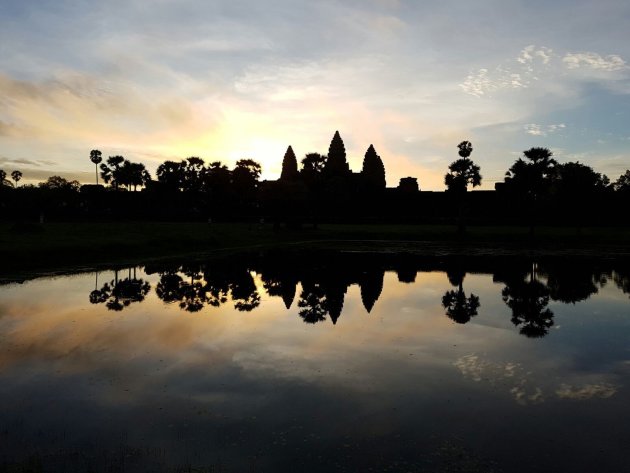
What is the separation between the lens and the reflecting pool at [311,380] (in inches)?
290

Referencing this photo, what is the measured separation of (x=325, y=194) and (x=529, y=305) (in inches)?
2886

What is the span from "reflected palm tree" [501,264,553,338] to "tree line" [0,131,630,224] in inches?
1701

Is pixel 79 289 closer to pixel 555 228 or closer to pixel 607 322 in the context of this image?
pixel 607 322

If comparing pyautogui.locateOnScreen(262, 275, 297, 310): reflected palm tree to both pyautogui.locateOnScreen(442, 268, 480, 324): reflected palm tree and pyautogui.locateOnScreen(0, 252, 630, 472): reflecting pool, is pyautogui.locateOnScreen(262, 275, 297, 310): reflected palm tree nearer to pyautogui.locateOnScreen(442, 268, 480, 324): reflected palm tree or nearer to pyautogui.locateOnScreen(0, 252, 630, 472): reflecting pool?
pyautogui.locateOnScreen(0, 252, 630, 472): reflecting pool

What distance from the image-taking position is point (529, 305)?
66.4 ft

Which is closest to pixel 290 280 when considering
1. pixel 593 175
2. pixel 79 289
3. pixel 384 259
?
pixel 79 289

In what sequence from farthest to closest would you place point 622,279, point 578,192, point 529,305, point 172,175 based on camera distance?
point 172,175 → point 578,192 → point 622,279 → point 529,305

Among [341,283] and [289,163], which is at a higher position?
[289,163]

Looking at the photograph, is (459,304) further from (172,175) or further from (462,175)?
(172,175)

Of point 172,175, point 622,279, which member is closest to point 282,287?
point 622,279

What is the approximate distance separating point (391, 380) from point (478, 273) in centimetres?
2156

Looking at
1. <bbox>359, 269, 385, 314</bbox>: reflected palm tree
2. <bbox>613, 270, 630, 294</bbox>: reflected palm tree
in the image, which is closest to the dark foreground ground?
<bbox>613, 270, 630, 294</bbox>: reflected palm tree

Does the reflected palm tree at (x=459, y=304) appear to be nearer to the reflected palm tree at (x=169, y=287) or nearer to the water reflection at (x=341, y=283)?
the water reflection at (x=341, y=283)

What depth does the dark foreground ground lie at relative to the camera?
30.8m
